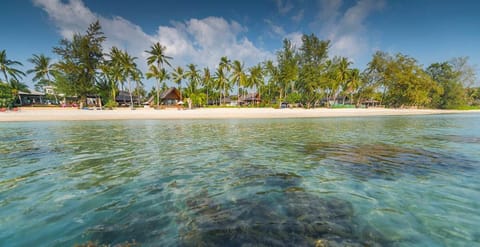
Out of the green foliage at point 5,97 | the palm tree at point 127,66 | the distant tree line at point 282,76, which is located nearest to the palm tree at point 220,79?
the distant tree line at point 282,76

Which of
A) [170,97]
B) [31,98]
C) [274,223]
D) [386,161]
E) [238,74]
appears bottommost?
[386,161]

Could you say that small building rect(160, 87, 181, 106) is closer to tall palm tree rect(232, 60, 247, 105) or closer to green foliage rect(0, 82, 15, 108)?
tall palm tree rect(232, 60, 247, 105)

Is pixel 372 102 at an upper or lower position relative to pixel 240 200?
upper

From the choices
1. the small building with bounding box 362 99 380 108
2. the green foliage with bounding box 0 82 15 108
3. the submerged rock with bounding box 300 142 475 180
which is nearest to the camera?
the submerged rock with bounding box 300 142 475 180

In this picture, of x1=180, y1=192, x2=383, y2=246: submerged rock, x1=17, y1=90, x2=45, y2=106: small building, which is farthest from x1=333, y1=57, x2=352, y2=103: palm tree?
x1=17, y1=90, x2=45, y2=106: small building

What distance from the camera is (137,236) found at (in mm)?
2535

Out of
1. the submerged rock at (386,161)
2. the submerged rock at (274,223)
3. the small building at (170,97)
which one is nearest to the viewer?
the submerged rock at (274,223)

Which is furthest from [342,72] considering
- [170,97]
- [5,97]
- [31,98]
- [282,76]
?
[31,98]

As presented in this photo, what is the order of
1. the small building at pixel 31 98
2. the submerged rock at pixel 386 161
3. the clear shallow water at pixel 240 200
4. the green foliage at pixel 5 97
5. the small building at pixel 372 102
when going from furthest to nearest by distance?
the small building at pixel 372 102
the small building at pixel 31 98
the green foliage at pixel 5 97
the submerged rock at pixel 386 161
the clear shallow water at pixel 240 200

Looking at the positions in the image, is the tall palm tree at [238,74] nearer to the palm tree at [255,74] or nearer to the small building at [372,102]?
the palm tree at [255,74]

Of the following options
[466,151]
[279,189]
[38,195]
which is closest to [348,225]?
[279,189]

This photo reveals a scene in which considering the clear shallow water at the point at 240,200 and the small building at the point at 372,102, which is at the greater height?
the small building at the point at 372,102

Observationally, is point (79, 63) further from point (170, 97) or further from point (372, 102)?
point (372, 102)

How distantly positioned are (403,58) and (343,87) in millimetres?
17193
